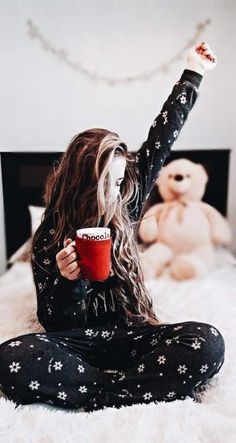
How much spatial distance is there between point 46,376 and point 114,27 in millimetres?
942

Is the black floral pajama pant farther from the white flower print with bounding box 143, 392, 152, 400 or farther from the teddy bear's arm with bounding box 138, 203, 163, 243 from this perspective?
the teddy bear's arm with bounding box 138, 203, 163, 243

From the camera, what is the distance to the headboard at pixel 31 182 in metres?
1.27

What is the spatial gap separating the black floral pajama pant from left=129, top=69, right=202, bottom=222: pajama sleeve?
1.05 feet

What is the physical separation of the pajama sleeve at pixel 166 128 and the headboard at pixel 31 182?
0.31 metres

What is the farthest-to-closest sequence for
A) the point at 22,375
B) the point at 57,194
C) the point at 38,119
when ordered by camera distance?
the point at 38,119, the point at 57,194, the point at 22,375

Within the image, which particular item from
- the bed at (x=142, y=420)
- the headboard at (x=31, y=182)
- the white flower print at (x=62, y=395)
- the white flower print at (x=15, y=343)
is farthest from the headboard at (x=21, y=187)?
the white flower print at (x=62, y=395)

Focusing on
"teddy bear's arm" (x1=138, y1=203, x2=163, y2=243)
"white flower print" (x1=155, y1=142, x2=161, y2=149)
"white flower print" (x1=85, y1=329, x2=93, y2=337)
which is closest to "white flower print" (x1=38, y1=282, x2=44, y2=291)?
"white flower print" (x1=85, y1=329, x2=93, y2=337)

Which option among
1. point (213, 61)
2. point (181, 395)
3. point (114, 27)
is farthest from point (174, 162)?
point (181, 395)

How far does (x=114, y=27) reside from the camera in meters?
1.31

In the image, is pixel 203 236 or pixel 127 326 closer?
pixel 127 326

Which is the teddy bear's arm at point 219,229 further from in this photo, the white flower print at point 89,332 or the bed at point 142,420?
the white flower print at point 89,332

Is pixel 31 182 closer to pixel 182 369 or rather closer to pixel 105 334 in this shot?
pixel 105 334

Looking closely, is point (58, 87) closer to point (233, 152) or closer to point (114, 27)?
point (114, 27)

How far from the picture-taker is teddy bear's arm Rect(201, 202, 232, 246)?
159 cm
